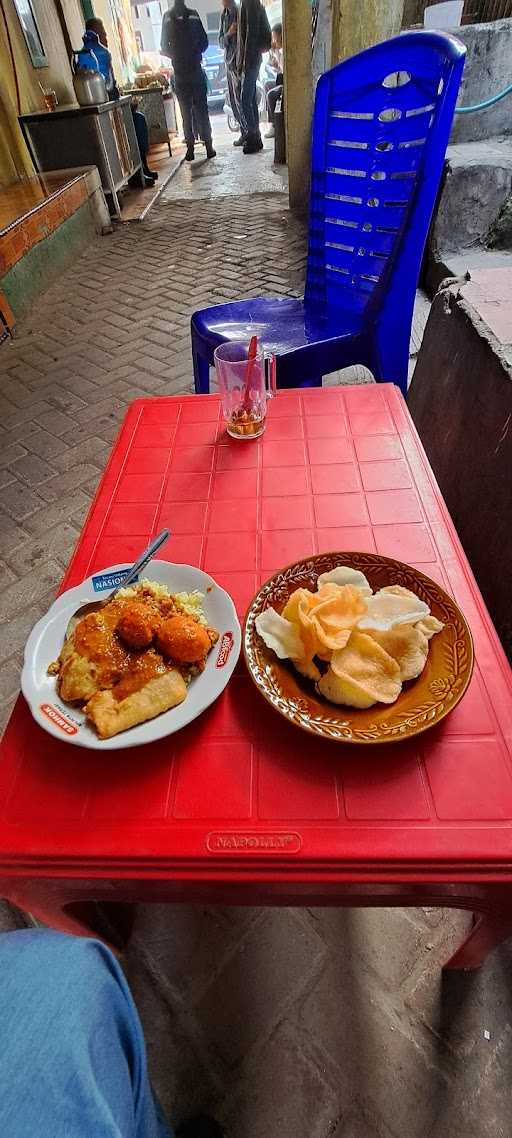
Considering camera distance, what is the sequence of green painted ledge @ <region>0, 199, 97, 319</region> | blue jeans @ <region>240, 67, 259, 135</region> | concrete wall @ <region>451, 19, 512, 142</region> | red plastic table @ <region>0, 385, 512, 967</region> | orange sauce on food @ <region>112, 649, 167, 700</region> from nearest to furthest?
red plastic table @ <region>0, 385, 512, 967</region>
orange sauce on food @ <region>112, 649, 167, 700</region>
concrete wall @ <region>451, 19, 512, 142</region>
green painted ledge @ <region>0, 199, 97, 319</region>
blue jeans @ <region>240, 67, 259, 135</region>

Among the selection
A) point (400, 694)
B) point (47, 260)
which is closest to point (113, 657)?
point (400, 694)

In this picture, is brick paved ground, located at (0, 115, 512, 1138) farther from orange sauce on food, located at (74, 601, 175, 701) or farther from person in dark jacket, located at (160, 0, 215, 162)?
person in dark jacket, located at (160, 0, 215, 162)

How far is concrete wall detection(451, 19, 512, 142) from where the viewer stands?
3637 millimetres

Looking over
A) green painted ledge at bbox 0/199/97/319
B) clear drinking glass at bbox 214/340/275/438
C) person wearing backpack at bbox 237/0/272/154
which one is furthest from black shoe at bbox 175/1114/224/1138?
person wearing backpack at bbox 237/0/272/154

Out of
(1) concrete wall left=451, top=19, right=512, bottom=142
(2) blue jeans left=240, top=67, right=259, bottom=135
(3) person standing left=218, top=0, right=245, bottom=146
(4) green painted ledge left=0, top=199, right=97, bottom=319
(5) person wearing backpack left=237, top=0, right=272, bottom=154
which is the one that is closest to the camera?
(1) concrete wall left=451, top=19, right=512, bottom=142

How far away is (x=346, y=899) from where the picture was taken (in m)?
0.82

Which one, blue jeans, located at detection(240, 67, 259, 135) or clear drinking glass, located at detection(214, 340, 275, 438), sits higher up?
clear drinking glass, located at detection(214, 340, 275, 438)

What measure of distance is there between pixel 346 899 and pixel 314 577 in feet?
1.69

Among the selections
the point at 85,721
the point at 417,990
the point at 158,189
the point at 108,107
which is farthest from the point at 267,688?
the point at 158,189

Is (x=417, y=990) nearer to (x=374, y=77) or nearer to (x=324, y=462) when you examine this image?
(x=324, y=462)

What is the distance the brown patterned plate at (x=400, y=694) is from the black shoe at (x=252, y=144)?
11.4m

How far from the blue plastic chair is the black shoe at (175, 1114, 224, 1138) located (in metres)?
2.08

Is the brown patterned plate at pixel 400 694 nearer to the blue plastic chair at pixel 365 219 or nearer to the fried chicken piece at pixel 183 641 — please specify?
the fried chicken piece at pixel 183 641

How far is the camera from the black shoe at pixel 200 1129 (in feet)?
3.42
